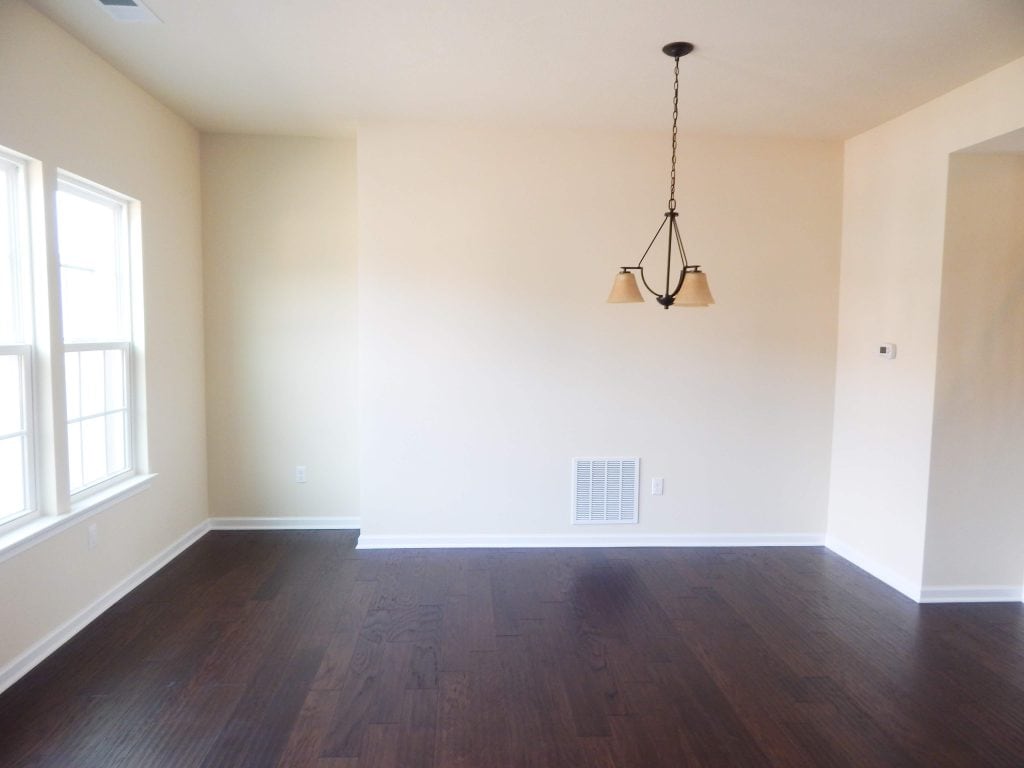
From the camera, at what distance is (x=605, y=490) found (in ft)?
13.7

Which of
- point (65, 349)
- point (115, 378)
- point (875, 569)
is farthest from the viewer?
point (875, 569)

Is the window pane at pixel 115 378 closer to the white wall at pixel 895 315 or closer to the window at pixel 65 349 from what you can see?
the window at pixel 65 349

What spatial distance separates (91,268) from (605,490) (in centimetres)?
341

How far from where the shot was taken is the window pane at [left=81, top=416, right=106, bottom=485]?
3143 millimetres

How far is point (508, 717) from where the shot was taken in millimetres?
2350

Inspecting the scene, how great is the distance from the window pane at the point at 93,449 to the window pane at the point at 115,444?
4cm

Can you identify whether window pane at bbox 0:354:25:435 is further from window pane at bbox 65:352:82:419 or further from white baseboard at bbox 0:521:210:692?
white baseboard at bbox 0:521:210:692

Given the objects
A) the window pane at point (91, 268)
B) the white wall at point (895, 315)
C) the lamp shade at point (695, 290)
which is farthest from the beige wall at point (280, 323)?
the white wall at point (895, 315)

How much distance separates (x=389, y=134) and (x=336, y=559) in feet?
9.27

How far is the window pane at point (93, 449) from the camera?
10.3 feet

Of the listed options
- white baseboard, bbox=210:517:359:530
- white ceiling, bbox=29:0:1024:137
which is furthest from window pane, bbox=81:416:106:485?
white ceiling, bbox=29:0:1024:137

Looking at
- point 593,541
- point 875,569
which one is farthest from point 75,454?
point 875,569

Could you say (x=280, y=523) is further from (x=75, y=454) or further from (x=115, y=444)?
(x=75, y=454)

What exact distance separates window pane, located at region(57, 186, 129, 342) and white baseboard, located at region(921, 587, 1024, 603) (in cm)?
490
